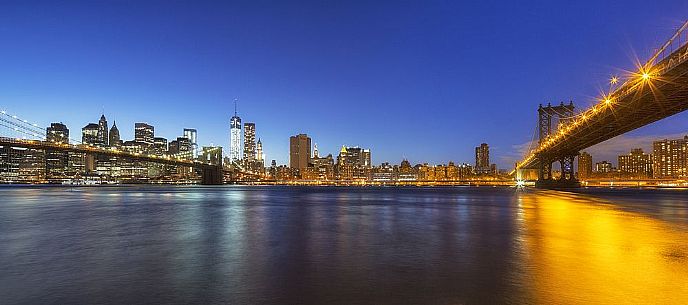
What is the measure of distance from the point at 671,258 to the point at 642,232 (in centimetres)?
755

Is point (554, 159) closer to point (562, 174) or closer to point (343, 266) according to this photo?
point (562, 174)

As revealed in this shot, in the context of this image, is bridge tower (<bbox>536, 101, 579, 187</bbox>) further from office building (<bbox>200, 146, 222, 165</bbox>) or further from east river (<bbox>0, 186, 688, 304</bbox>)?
office building (<bbox>200, 146, 222, 165</bbox>)

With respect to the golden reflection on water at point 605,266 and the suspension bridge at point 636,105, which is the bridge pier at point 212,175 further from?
the golden reflection on water at point 605,266

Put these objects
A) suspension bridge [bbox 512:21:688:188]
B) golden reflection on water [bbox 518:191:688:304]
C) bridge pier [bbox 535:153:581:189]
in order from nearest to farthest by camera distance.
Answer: golden reflection on water [bbox 518:191:688:304], suspension bridge [bbox 512:21:688:188], bridge pier [bbox 535:153:581:189]

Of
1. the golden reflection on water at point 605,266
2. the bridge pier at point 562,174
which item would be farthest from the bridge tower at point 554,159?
the golden reflection on water at point 605,266

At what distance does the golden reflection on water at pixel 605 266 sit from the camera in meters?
7.96

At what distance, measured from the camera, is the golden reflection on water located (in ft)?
26.1

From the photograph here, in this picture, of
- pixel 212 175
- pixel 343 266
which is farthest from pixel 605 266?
pixel 212 175

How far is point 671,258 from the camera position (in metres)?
12.0

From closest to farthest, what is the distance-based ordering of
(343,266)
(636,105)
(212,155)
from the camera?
1. (343,266)
2. (636,105)
3. (212,155)

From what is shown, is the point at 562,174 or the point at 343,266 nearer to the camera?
the point at 343,266

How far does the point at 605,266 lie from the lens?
10.7 metres

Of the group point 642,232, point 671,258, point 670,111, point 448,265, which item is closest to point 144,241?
point 448,265

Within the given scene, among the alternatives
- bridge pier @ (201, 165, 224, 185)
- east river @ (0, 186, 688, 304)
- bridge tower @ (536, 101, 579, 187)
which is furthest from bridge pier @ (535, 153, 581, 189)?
bridge pier @ (201, 165, 224, 185)
